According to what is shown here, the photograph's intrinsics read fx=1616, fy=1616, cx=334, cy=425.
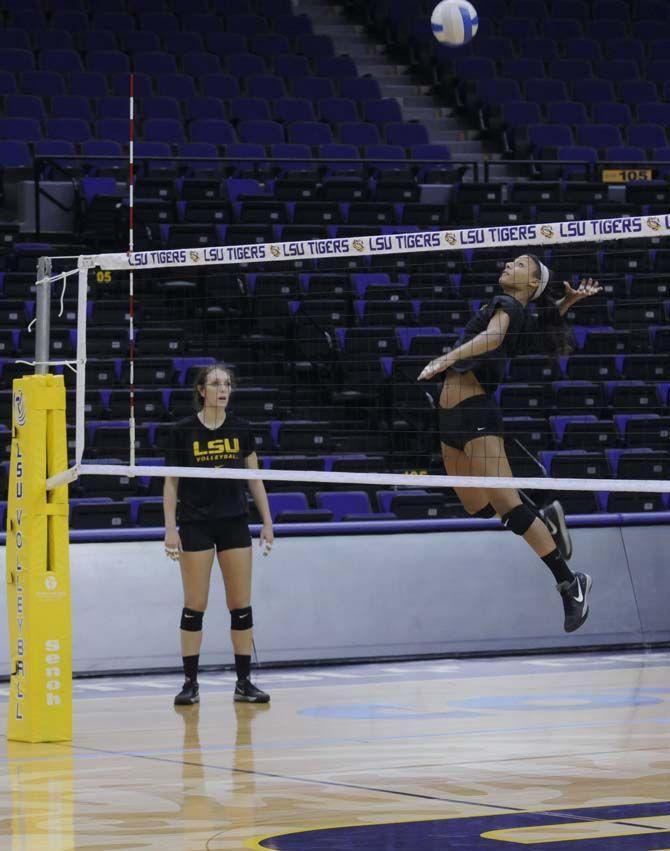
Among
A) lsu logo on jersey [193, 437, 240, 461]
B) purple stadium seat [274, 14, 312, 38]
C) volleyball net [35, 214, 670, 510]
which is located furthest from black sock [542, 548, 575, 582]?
purple stadium seat [274, 14, 312, 38]

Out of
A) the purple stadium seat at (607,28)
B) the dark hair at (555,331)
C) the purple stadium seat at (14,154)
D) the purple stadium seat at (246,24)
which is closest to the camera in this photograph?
the dark hair at (555,331)

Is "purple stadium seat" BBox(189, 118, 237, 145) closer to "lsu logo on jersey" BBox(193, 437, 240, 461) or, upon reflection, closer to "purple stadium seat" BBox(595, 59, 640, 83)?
"purple stadium seat" BBox(595, 59, 640, 83)

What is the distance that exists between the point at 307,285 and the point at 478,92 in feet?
24.4

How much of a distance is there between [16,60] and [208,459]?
11.7 m

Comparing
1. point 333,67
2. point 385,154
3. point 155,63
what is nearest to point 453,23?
point 385,154

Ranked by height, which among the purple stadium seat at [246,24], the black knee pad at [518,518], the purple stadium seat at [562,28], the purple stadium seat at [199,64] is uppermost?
the purple stadium seat at [562,28]

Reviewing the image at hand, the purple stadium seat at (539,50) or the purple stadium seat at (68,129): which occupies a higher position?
the purple stadium seat at (539,50)

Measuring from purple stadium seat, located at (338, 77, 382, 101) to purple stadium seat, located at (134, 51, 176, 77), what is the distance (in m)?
2.35

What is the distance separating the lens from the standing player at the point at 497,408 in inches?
284

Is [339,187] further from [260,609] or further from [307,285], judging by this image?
[260,609]

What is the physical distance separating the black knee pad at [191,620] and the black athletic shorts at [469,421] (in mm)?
2722

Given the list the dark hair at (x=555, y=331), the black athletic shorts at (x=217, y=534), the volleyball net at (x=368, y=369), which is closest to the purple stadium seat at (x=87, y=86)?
the volleyball net at (x=368, y=369)

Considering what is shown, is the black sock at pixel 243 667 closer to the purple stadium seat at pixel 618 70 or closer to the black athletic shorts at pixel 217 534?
the black athletic shorts at pixel 217 534

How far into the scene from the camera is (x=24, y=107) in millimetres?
18922
